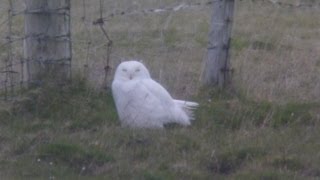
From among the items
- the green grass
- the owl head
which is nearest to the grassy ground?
the green grass

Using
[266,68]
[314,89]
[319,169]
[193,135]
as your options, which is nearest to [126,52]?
[266,68]

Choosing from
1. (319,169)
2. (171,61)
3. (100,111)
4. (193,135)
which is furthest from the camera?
(171,61)

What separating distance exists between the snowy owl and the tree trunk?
25.2 inches

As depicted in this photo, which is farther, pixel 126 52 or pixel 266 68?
pixel 126 52

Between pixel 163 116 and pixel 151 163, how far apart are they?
1028mm

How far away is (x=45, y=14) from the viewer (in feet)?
28.2

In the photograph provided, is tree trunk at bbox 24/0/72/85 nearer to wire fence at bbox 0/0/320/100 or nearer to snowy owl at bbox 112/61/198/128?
wire fence at bbox 0/0/320/100

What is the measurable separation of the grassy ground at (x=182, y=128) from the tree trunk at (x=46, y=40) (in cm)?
20

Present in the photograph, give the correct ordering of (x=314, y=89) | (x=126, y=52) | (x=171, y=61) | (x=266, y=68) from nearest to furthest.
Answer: (x=314, y=89) < (x=266, y=68) < (x=171, y=61) < (x=126, y=52)

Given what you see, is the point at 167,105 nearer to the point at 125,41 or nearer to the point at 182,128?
the point at 182,128

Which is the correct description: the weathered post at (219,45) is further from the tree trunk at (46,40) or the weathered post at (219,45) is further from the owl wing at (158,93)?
the tree trunk at (46,40)

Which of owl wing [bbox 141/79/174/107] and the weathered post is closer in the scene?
owl wing [bbox 141/79/174/107]

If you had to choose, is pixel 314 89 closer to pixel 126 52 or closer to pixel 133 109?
pixel 133 109

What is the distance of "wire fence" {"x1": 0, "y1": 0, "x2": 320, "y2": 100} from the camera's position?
8945mm
